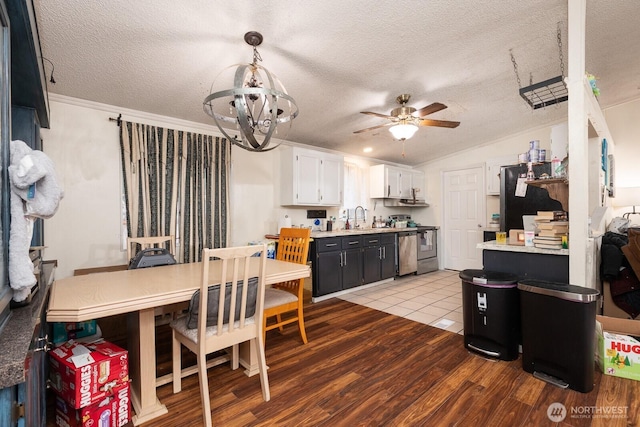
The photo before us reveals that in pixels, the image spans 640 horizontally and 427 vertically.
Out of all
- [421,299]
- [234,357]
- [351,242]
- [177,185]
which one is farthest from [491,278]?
[177,185]

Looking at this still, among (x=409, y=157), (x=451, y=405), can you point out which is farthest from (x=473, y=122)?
(x=451, y=405)

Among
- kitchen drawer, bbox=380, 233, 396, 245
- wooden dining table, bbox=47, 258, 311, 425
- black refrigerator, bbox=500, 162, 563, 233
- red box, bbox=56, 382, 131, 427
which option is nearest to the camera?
wooden dining table, bbox=47, 258, 311, 425

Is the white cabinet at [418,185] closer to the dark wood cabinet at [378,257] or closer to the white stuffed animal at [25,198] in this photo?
the dark wood cabinet at [378,257]

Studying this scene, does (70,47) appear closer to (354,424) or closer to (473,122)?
(354,424)

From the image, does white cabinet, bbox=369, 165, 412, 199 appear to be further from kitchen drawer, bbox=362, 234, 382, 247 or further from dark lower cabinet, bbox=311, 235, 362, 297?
dark lower cabinet, bbox=311, 235, 362, 297

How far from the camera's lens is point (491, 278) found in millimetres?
2355

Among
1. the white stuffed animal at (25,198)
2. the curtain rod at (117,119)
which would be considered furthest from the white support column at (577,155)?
the curtain rod at (117,119)

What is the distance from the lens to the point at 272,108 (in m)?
1.82

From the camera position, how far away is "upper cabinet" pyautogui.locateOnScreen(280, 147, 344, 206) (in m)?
4.18

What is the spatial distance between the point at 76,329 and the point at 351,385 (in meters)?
1.95

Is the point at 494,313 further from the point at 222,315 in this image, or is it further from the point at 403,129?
the point at 222,315

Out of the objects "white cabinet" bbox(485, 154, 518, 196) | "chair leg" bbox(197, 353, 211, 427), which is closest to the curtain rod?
"chair leg" bbox(197, 353, 211, 427)

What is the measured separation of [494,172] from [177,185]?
495 centimetres

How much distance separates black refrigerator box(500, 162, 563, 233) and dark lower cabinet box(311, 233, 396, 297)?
1729 millimetres
